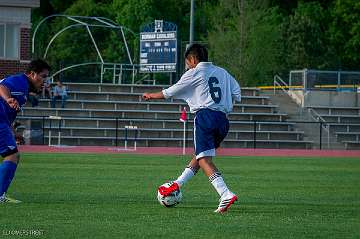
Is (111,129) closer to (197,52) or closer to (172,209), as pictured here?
(197,52)

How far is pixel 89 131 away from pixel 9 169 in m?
30.9

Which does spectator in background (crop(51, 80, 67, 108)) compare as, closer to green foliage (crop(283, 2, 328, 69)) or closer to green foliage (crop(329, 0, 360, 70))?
green foliage (crop(283, 2, 328, 69))

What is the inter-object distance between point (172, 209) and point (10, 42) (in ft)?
107

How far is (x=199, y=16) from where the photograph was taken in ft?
263

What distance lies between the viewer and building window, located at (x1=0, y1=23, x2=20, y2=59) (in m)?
45.1

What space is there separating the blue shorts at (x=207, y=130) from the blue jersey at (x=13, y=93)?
228 centimetres

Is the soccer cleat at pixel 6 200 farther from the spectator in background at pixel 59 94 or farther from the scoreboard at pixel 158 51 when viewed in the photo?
the scoreboard at pixel 158 51

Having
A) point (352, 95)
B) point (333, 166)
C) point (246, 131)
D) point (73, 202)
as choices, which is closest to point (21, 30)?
point (246, 131)

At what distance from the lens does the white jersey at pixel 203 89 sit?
45.6 feet

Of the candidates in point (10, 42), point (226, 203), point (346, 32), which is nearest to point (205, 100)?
point (226, 203)

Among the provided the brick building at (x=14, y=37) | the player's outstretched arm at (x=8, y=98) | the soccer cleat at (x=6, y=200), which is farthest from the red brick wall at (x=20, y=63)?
the player's outstretched arm at (x=8, y=98)

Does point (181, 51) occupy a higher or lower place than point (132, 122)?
higher

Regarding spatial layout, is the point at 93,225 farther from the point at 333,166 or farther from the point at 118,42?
the point at 118,42

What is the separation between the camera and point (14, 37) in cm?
4528
